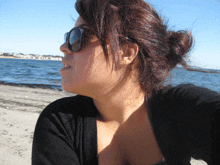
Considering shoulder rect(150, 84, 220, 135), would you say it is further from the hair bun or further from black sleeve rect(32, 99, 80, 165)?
black sleeve rect(32, 99, 80, 165)

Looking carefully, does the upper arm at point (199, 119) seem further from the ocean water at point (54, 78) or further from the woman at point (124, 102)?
the ocean water at point (54, 78)

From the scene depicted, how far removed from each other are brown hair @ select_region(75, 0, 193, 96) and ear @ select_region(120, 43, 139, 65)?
38 millimetres

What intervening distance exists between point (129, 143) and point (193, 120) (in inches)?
21.8

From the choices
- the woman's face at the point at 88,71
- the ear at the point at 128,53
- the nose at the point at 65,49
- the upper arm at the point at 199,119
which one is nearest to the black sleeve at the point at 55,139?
the woman's face at the point at 88,71

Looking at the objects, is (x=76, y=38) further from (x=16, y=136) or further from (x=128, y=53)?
(x=16, y=136)

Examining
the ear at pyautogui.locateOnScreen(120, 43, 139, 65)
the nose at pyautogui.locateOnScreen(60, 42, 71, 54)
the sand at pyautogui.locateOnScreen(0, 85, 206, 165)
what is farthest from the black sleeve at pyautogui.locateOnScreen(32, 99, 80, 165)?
the sand at pyautogui.locateOnScreen(0, 85, 206, 165)

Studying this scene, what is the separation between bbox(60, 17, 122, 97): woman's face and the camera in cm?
128

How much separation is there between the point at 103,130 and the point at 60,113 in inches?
15.9

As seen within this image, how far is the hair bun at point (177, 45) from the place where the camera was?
59.9 inches

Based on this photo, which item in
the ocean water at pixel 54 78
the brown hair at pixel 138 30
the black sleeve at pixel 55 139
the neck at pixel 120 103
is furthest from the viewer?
the ocean water at pixel 54 78

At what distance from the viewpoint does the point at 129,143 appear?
4.91 feet

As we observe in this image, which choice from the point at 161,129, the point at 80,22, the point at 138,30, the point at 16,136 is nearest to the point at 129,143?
the point at 161,129

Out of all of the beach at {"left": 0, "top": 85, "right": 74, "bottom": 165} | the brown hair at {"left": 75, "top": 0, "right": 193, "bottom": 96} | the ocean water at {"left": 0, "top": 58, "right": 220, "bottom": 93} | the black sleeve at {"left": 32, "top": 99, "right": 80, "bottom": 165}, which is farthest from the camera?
the beach at {"left": 0, "top": 85, "right": 74, "bottom": 165}

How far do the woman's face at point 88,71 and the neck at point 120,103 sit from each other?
13 centimetres
